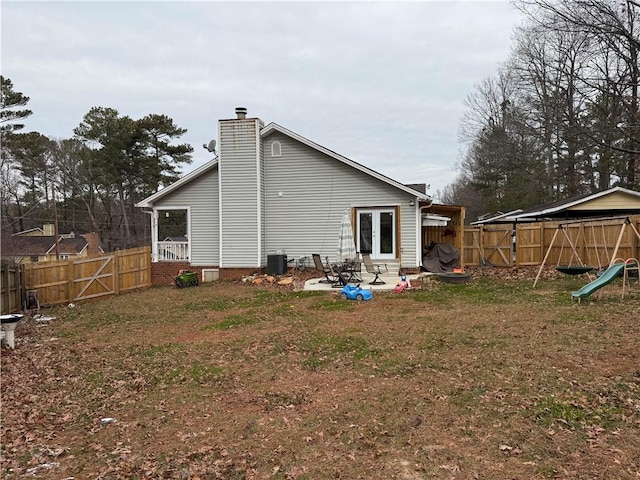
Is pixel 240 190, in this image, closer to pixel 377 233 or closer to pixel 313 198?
pixel 313 198

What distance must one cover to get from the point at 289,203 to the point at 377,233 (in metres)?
3.49

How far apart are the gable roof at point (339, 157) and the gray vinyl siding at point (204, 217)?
270 cm

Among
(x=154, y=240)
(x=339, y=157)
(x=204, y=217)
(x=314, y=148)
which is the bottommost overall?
(x=154, y=240)

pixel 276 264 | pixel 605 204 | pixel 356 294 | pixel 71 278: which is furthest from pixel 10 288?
pixel 605 204

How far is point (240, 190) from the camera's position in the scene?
51.7 feet

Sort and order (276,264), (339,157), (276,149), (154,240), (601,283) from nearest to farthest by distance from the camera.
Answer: (601,283), (339,157), (276,264), (276,149), (154,240)

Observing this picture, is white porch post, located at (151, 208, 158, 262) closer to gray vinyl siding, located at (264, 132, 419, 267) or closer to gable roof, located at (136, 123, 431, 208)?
gable roof, located at (136, 123, 431, 208)

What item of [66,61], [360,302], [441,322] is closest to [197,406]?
[441,322]

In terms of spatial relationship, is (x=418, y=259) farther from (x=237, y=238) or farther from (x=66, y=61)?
(x=66, y=61)

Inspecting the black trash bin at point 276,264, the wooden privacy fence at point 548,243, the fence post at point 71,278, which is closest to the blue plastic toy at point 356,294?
the black trash bin at point 276,264

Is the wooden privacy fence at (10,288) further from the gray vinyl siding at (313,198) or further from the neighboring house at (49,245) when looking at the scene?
the neighboring house at (49,245)

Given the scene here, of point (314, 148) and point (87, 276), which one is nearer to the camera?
point (87, 276)

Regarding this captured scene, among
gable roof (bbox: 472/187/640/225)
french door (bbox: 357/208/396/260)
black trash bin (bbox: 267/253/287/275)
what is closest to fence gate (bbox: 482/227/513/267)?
gable roof (bbox: 472/187/640/225)

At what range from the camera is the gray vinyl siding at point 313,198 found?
50.6 feet
